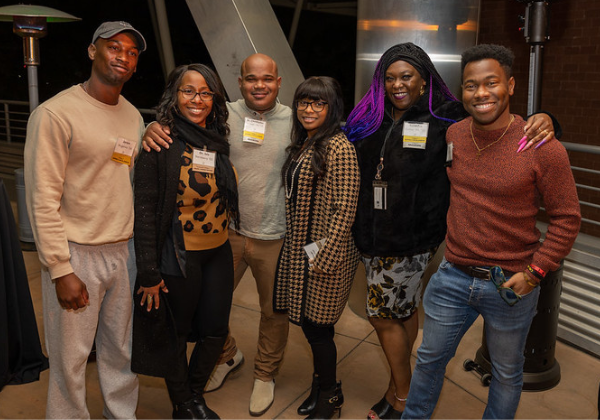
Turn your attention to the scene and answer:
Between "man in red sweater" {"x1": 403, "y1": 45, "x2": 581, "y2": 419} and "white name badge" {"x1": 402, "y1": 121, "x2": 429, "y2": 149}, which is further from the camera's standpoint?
"white name badge" {"x1": 402, "y1": 121, "x2": 429, "y2": 149}

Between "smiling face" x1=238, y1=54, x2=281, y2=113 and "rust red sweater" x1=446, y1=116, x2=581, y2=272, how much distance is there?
36.5 inches

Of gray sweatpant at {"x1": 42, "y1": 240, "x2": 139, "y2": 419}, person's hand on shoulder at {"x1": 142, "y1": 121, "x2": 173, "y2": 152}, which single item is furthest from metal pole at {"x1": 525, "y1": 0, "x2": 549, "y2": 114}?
gray sweatpant at {"x1": 42, "y1": 240, "x2": 139, "y2": 419}

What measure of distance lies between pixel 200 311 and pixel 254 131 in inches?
34.5

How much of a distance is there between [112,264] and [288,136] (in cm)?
100

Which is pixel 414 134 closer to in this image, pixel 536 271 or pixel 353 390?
pixel 536 271

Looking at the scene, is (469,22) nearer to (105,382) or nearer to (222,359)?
(222,359)

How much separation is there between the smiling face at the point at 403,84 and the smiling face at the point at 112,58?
1.08m

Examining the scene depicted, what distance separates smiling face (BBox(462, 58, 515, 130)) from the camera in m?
1.92

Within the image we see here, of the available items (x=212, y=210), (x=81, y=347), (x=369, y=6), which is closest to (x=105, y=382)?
(x=81, y=347)

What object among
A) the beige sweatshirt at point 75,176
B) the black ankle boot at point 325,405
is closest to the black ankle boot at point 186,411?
the black ankle boot at point 325,405

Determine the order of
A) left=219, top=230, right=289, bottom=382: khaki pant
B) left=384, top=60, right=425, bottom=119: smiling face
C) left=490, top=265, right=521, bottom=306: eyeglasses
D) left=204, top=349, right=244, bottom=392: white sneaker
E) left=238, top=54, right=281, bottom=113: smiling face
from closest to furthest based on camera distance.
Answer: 1. left=490, top=265, right=521, bottom=306: eyeglasses
2. left=384, top=60, right=425, bottom=119: smiling face
3. left=238, top=54, right=281, bottom=113: smiling face
4. left=219, top=230, right=289, bottom=382: khaki pant
5. left=204, top=349, right=244, bottom=392: white sneaker

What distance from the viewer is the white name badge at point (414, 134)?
2307 mm

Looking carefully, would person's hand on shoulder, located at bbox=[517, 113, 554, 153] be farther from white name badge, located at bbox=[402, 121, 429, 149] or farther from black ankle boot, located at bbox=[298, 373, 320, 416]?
black ankle boot, located at bbox=[298, 373, 320, 416]

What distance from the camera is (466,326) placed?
216 centimetres
